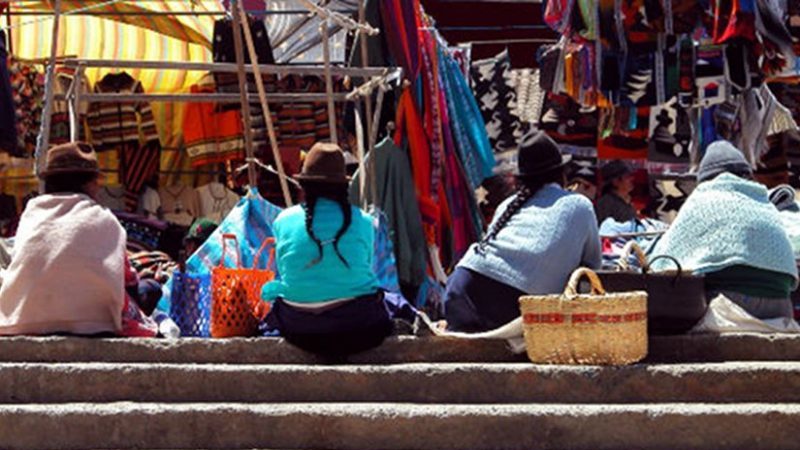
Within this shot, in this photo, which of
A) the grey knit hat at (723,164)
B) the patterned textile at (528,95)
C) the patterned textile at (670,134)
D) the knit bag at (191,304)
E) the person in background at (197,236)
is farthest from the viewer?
the patterned textile at (528,95)

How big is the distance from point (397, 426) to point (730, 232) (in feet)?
5.82

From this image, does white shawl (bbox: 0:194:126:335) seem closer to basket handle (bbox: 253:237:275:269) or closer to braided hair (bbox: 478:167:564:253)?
basket handle (bbox: 253:237:275:269)

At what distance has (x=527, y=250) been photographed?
664 cm

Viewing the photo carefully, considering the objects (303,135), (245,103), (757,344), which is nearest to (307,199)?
(245,103)

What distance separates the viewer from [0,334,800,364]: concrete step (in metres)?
6.28

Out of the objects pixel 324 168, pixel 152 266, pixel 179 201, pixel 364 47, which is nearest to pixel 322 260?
pixel 324 168

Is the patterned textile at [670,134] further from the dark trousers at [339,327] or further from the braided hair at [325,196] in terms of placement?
the dark trousers at [339,327]

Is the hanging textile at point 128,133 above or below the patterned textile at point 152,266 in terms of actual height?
above

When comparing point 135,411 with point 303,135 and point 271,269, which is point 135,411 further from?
point 303,135

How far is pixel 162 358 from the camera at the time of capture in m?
6.52

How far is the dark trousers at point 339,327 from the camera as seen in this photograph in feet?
21.2

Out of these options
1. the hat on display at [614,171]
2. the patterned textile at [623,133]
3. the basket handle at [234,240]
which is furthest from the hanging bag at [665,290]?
the patterned textile at [623,133]

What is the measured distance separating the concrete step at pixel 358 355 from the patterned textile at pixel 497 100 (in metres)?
5.05

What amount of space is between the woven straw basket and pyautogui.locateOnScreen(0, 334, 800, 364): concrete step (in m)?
0.30
